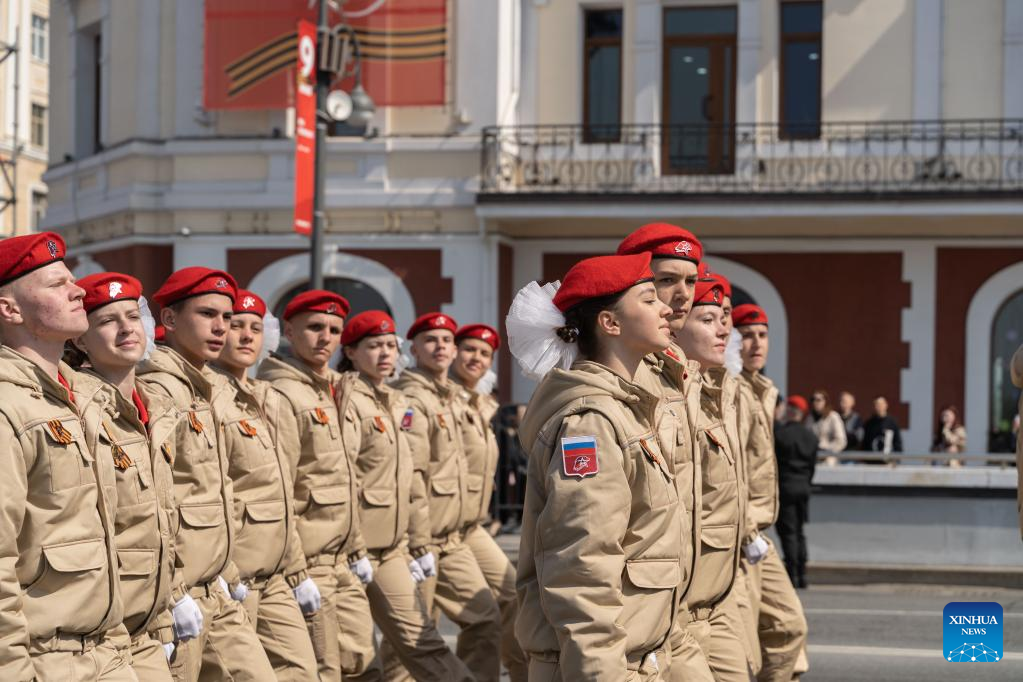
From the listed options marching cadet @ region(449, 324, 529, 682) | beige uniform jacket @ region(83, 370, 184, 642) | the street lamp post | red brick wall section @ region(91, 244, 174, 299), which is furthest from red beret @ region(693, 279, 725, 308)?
red brick wall section @ region(91, 244, 174, 299)

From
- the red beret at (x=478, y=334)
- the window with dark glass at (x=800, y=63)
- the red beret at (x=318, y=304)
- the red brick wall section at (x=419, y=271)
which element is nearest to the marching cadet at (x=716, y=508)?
the red beret at (x=318, y=304)

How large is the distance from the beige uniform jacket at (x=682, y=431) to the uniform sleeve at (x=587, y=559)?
0.44 metres

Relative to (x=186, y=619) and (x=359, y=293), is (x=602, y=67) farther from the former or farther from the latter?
(x=186, y=619)

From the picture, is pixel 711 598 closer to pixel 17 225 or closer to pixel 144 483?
pixel 144 483

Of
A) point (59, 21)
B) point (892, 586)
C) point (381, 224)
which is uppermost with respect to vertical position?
point (59, 21)

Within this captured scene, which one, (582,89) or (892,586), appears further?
(582,89)

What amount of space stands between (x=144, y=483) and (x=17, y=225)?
4983 centimetres

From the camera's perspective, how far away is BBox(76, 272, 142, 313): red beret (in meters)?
6.01

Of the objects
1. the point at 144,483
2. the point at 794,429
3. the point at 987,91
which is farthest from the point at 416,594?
the point at 987,91

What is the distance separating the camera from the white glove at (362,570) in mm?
8547

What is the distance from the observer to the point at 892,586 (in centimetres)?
1490

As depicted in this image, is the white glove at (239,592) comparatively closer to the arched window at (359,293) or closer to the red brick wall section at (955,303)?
the arched window at (359,293)

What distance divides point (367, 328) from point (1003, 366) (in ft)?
45.6

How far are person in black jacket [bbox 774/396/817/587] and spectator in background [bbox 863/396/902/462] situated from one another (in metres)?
5.39
